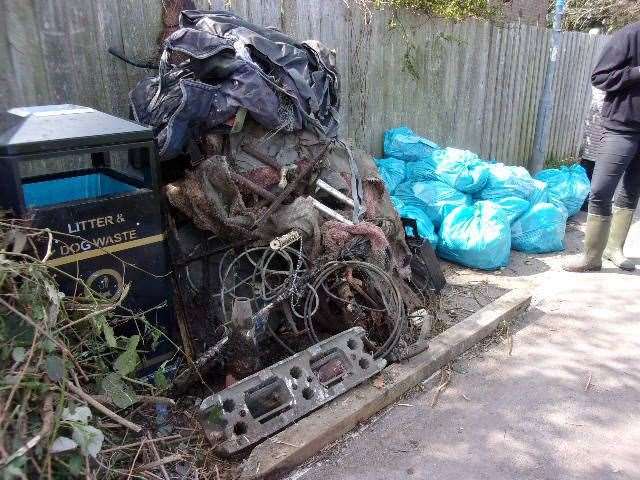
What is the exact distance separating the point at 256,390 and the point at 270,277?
81 cm

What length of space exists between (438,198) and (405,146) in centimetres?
72

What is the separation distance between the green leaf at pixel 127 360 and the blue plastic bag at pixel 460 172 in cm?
367

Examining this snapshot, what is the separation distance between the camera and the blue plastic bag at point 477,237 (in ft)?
15.5

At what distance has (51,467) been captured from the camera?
1.81 m

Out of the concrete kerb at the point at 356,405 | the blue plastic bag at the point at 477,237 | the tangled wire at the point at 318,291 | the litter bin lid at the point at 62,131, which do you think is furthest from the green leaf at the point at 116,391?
the blue plastic bag at the point at 477,237

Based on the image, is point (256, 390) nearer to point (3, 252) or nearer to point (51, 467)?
point (51, 467)

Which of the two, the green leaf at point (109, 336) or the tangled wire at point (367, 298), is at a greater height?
the green leaf at point (109, 336)

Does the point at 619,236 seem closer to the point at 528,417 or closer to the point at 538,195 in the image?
the point at 538,195

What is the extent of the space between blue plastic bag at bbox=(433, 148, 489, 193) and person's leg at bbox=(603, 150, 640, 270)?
1.22 metres

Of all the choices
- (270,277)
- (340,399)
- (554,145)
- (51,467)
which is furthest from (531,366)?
(554,145)

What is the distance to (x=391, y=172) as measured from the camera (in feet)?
17.4

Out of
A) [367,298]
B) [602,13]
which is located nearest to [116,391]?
[367,298]

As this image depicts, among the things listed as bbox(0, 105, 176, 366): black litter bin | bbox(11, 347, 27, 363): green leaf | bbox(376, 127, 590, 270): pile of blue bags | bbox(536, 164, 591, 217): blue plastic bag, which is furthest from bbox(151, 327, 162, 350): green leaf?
bbox(536, 164, 591, 217): blue plastic bag

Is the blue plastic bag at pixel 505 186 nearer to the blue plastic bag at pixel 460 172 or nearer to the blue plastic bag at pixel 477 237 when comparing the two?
the blue plastic bag at pixel 460 172
